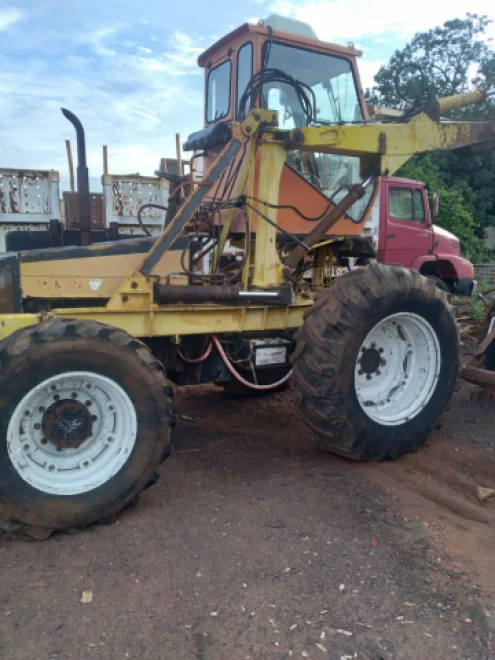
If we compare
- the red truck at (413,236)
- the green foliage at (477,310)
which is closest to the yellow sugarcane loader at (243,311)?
the red truck at (413,236)

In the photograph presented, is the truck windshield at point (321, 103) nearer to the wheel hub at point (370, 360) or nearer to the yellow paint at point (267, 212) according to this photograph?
the yellow paint at point (267, 212)

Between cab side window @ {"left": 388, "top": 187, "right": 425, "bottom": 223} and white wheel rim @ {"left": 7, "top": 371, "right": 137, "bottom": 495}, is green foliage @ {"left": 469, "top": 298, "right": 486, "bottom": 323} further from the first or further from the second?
white wheel rim @ {"left": 7, "top": 371, "right": 137, "bottom": 495}

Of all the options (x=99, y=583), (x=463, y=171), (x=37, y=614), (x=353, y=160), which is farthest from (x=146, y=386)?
(x=463, y=171)

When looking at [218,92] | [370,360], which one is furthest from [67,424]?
[218,92]

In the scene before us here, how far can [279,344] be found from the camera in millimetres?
4504

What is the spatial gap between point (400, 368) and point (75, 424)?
2.49m

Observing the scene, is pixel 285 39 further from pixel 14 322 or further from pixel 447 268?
pixel 447 268

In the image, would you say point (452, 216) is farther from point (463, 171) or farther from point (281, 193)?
point (281, 193)

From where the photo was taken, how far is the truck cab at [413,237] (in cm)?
983

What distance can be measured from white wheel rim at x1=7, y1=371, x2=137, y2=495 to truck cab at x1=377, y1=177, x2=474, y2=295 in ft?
22.7

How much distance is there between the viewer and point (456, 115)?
854 inches

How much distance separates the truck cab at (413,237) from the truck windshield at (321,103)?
4.40 meters

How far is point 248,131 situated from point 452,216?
15.5 metres

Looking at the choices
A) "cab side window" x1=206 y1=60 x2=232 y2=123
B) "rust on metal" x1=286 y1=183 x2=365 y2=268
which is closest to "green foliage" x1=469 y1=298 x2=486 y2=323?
"rust on metal" x1=286 y1=183 x2=365 y2=268
